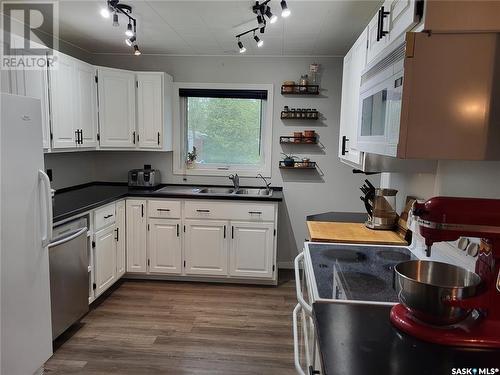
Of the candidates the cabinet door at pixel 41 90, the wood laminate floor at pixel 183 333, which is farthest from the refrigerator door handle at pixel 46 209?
the wood laminate floor at pixel 183 333

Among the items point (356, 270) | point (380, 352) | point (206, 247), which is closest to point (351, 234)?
point (356, 270)

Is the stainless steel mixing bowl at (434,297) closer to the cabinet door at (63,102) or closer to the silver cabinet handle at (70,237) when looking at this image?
the silver cabinet handle at (70,237)

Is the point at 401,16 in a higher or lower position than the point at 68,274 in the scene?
higher

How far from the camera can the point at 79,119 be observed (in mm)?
3240

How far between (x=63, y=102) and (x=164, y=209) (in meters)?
1.31

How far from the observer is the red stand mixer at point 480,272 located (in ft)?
3.34

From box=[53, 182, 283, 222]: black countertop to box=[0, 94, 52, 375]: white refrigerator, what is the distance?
49 cm

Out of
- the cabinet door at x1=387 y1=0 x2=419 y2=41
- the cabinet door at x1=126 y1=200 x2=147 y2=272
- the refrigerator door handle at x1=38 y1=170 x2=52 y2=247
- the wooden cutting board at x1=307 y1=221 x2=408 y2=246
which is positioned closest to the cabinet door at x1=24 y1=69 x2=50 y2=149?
the refrigerator door handle at x1=38 y1=170 x2=52 y2=247

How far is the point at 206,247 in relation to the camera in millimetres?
3641

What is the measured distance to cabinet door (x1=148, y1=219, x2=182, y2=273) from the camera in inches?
144

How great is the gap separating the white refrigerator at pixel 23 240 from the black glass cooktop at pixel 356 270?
61.4 inches

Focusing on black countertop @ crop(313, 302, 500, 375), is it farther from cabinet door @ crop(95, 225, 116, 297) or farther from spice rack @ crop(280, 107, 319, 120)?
spice rack @ crop(280, 107, 319, 120)

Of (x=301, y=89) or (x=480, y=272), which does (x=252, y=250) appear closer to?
(x=301, y=89)

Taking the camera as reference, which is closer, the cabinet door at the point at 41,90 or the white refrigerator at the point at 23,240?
the white refrigerator at the point at 23,240
